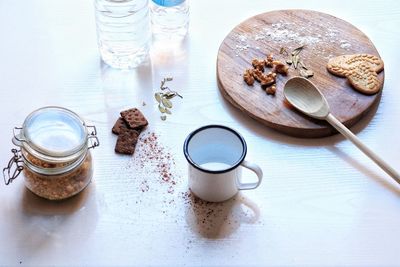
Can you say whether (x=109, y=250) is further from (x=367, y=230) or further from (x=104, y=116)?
(x=367, y=230)

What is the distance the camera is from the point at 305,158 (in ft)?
3.20

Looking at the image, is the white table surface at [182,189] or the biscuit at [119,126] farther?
the biscuit at [119,126]

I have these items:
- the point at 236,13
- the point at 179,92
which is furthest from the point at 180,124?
the point at 236,13

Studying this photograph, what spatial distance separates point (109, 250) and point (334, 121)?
0.43m

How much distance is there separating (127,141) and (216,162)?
17 cm

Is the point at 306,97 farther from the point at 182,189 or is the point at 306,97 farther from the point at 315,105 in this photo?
the point at 182,189

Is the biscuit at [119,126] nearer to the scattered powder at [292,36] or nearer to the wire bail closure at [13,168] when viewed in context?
the wire bail closure at [13,168]

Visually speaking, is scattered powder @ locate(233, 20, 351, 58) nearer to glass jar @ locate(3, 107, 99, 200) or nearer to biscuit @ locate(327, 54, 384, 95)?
biscuit @ locate(327, 54, 384, 95)

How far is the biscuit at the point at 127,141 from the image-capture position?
97 cm

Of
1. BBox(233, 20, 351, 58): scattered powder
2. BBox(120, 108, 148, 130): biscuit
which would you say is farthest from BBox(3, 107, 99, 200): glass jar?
BBox(233, 20, 351, 58): scattered powder

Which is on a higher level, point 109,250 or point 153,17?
point 153,17

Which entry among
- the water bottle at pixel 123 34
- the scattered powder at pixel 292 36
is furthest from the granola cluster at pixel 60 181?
the scattered powder at pixel 292 36

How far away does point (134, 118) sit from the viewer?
1.02 m

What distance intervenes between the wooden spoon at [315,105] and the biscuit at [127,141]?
28cm
